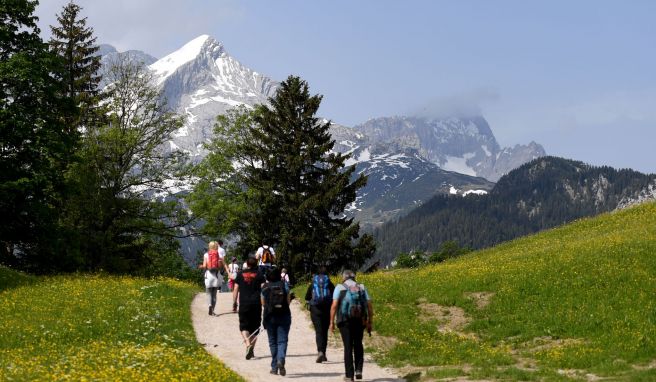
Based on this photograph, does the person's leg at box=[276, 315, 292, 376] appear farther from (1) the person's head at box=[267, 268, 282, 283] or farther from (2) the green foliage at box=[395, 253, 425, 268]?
(2) the green foliage at box=[395, 253, 425, 268]

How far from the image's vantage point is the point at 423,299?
2550 centimetres

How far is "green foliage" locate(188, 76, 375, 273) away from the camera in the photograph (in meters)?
50.0

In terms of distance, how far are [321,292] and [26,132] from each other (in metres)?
22.1

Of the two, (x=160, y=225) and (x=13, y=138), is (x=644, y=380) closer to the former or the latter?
(x=13, y=138)

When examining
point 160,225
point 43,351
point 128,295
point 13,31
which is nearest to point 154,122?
point 160,225

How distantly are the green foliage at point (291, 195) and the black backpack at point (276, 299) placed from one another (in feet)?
107

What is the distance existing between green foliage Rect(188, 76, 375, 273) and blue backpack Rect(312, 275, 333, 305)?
104 feet

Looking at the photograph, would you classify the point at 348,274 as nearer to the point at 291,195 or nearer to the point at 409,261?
the point at 291,195

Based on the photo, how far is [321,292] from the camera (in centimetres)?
1708

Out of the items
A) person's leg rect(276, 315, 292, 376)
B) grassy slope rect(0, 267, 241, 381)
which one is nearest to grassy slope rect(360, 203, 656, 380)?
person's leg rect(276, 315, 292, 376)

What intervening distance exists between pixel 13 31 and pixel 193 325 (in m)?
21.0

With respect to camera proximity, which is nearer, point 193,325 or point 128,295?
point 193,325

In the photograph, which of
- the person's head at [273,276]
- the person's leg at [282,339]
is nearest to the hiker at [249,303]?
the person's head at [273,276]

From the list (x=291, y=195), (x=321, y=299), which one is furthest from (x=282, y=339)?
(x=291, y=195)
